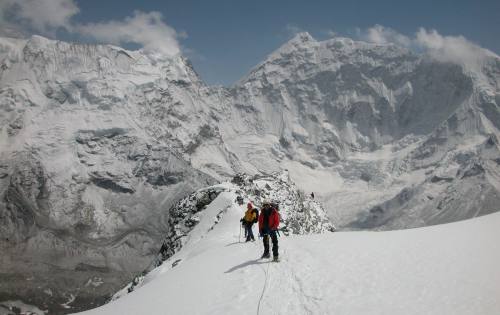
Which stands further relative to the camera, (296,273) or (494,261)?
(296,273)

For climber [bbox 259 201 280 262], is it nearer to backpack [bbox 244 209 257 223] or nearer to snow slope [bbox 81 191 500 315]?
snow slope [bbox 81 191 500 315]

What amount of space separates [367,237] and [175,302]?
13.2m

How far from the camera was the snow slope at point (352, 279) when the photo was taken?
1911cm

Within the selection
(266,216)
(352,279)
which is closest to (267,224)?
(266,216)

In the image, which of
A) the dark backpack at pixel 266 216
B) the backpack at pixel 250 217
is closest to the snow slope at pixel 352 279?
the dark backpack at pixel 266 216

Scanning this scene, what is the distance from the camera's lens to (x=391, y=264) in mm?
24000

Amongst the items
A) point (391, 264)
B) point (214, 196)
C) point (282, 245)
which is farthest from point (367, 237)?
point (214, 196)

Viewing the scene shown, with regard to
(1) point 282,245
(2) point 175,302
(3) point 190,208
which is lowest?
(2) point 175,302

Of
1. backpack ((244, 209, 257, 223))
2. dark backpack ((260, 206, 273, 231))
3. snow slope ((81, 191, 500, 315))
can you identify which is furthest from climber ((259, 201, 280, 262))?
backpack ((244, 209, 257, 223))

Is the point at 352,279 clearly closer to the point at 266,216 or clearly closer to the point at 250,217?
the point at 266,216

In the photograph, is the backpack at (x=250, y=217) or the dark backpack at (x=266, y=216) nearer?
the dark backpack at (x=266, y=216)

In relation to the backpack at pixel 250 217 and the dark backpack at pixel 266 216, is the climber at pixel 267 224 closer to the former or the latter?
the dark backpack at pixel 266 216

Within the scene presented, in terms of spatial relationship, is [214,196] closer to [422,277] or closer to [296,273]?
[296,273]

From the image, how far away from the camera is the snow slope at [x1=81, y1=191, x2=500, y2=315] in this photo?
62.7 feet
